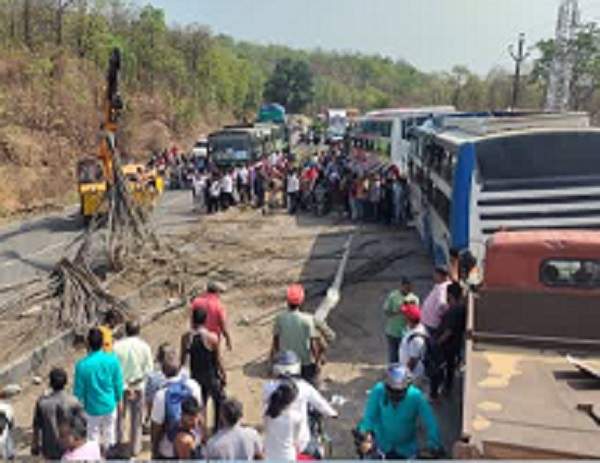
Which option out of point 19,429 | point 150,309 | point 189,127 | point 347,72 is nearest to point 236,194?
point 150,309

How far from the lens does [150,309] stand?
42.4 ft

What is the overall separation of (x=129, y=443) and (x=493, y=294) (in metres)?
4.10

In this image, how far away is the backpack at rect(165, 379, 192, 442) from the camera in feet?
19.1

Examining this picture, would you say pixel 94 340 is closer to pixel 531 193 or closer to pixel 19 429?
pixel 19 429

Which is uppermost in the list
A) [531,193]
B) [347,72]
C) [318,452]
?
[347,72]

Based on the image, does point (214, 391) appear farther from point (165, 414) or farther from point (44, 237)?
point (44, 237)

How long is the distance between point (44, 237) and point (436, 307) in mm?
15547

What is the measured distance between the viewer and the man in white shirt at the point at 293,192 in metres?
24.4

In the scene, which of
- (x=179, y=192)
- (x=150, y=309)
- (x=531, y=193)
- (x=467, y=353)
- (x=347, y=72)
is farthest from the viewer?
(x=347, y=72)

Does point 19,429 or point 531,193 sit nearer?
point 19,429

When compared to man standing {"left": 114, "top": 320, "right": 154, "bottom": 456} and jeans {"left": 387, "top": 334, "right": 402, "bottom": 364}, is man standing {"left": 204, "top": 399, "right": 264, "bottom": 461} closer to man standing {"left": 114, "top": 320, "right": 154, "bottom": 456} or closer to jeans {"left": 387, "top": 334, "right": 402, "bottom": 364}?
man standing {"left": 114, "top": 320, "right": 154, "bottom": 456}

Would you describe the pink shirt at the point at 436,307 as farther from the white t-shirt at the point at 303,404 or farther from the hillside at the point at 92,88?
the hillside at the point at 92,88

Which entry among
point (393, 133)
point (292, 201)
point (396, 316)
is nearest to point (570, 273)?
point (396, 316)

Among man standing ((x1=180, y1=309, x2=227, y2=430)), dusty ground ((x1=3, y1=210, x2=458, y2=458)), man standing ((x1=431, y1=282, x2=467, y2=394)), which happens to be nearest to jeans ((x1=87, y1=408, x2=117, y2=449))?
man standing ((x1=180, y1=309, x2=227, y2=430))
